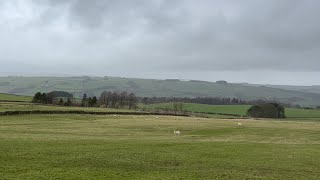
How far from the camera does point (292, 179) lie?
27078mm

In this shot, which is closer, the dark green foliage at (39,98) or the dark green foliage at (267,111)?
the dark green foliage at (39,98)

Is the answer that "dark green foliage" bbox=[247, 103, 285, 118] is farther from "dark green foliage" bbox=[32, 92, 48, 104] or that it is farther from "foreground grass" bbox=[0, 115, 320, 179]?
"foreground grass" bbox=[0, 115, 320, 179]

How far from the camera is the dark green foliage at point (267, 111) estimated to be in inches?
6747

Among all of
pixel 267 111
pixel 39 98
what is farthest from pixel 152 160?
pixel 267 111

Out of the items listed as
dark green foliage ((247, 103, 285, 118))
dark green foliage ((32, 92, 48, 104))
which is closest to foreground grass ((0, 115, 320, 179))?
dark green foliage ((32, 92, 48, 104))

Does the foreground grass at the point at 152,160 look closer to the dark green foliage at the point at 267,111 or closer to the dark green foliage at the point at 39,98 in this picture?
the dark green foliage at the point at 39,98

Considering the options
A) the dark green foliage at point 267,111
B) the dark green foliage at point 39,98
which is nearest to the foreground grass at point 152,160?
the dark green foliage at point 39,98

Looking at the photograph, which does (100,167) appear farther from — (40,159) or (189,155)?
(189,155)

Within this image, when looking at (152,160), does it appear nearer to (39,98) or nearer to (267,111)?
(39,98)

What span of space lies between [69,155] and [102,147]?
21.9 ft

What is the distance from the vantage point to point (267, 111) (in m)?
172

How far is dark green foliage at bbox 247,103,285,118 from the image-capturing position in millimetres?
171375

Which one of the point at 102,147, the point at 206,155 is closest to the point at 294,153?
the point at 206,155

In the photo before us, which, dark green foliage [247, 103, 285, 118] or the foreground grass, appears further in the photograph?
dark green foliage [247, 103, 285, 118]
